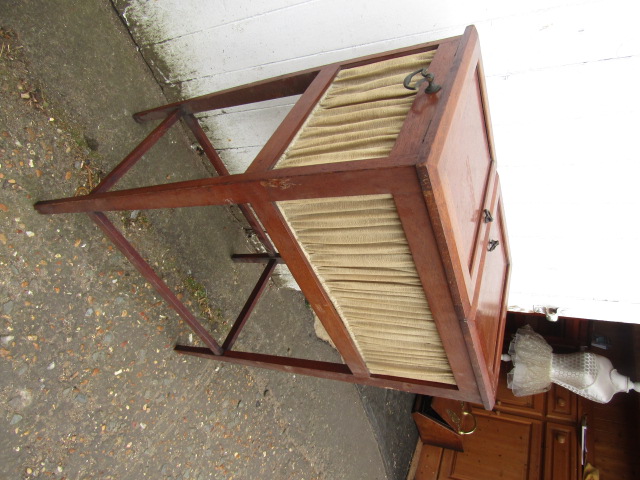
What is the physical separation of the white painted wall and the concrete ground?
324 mm

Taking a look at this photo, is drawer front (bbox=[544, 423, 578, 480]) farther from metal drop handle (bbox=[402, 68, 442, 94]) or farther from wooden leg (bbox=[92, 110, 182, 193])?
wooden leg (bbox=[92, 110, 182, 193])

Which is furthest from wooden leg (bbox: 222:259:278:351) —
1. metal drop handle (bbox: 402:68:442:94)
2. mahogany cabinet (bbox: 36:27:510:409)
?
metal drop handle (bbox: 402:68:442:94)

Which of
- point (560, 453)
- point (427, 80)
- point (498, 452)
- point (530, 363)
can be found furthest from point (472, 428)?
point (427, 80)

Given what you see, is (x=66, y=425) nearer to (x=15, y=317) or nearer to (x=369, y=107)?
(x=15, y=317)

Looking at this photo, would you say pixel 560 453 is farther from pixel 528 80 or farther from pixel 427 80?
pixel 427 80

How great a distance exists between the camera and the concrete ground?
159cm

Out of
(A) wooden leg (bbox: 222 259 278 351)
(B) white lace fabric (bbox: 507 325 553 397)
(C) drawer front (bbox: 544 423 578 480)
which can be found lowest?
(C) drawer front (bbox: 544 423 578 480)

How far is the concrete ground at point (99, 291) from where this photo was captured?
159cm

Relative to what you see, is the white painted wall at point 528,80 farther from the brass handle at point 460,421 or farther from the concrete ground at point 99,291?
the brass handle at point 460,421

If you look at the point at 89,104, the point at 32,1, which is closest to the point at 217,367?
the point at 89,104

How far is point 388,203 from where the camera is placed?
994mm

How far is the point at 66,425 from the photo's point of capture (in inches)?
66.8

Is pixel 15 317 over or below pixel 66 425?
over

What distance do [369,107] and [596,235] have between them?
1505 millimetres
